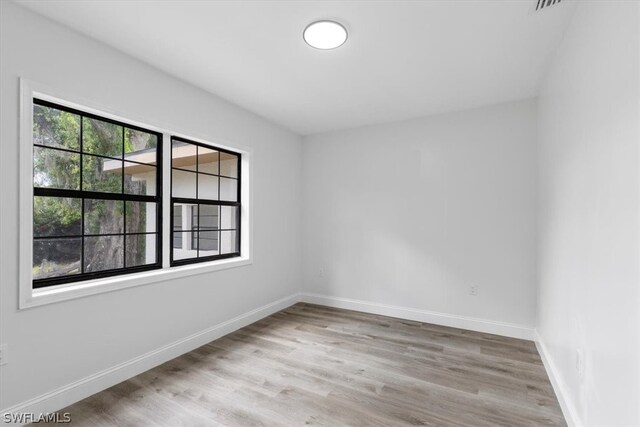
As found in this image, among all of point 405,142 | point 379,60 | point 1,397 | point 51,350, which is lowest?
point 1,397

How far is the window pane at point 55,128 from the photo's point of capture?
2.11 meters

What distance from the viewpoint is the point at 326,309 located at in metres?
4.32

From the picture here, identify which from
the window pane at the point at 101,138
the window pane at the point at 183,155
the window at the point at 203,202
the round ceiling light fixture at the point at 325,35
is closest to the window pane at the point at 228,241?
the window at the point at 203,202

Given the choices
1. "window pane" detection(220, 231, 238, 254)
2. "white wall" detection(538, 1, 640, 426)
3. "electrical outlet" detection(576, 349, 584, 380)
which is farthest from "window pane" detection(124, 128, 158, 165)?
"electrical outlet" detection(576, 349, 584, 380)

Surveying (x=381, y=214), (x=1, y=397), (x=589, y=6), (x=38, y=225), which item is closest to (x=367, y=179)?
A: (x=381, y=214)

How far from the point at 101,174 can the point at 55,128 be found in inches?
16.6

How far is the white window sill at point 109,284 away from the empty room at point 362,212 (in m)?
0.02

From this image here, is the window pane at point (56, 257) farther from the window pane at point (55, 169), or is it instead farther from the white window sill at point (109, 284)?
the window pane at point (55, 169)

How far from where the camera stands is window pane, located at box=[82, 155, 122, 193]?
2.34 metres

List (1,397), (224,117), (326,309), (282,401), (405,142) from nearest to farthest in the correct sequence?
(1,397) < (282,401) < (224,117) < (405,142) < (326,309)

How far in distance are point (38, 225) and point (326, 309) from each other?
3293mm

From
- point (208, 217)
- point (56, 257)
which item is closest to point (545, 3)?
point (208, 217)

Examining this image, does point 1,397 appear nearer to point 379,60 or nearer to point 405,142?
point 379,60

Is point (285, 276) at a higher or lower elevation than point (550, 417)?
higher
